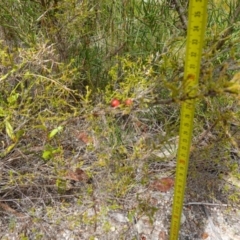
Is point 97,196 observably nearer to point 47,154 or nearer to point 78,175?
point 78,175

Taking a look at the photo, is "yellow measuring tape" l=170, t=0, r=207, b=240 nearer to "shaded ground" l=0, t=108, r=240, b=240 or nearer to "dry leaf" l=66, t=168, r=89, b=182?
"shaded ground" l=0, t=108, r=240, b=240

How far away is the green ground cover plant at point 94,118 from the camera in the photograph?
4.43 ft

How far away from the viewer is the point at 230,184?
158 centimetres

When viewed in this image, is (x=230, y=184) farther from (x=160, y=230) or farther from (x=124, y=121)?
(x=124, y=121)

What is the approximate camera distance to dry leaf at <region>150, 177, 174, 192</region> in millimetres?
1529

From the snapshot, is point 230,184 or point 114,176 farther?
point 230,184

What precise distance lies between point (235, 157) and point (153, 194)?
0.51 metres

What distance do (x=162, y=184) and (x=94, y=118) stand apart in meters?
0.49

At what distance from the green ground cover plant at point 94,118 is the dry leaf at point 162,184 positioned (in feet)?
0.10

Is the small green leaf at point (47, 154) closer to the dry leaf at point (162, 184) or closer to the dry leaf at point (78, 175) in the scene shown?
the dry leaf at point (78, 175)

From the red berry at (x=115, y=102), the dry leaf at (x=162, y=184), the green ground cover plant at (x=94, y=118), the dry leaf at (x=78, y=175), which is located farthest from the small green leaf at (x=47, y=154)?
the dry leaf at (x=162, y=184)

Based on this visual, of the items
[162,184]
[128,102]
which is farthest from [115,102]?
[162,184]

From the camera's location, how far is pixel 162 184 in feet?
5.04

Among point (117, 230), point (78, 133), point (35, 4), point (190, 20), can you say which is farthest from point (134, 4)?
point (117, 230)
